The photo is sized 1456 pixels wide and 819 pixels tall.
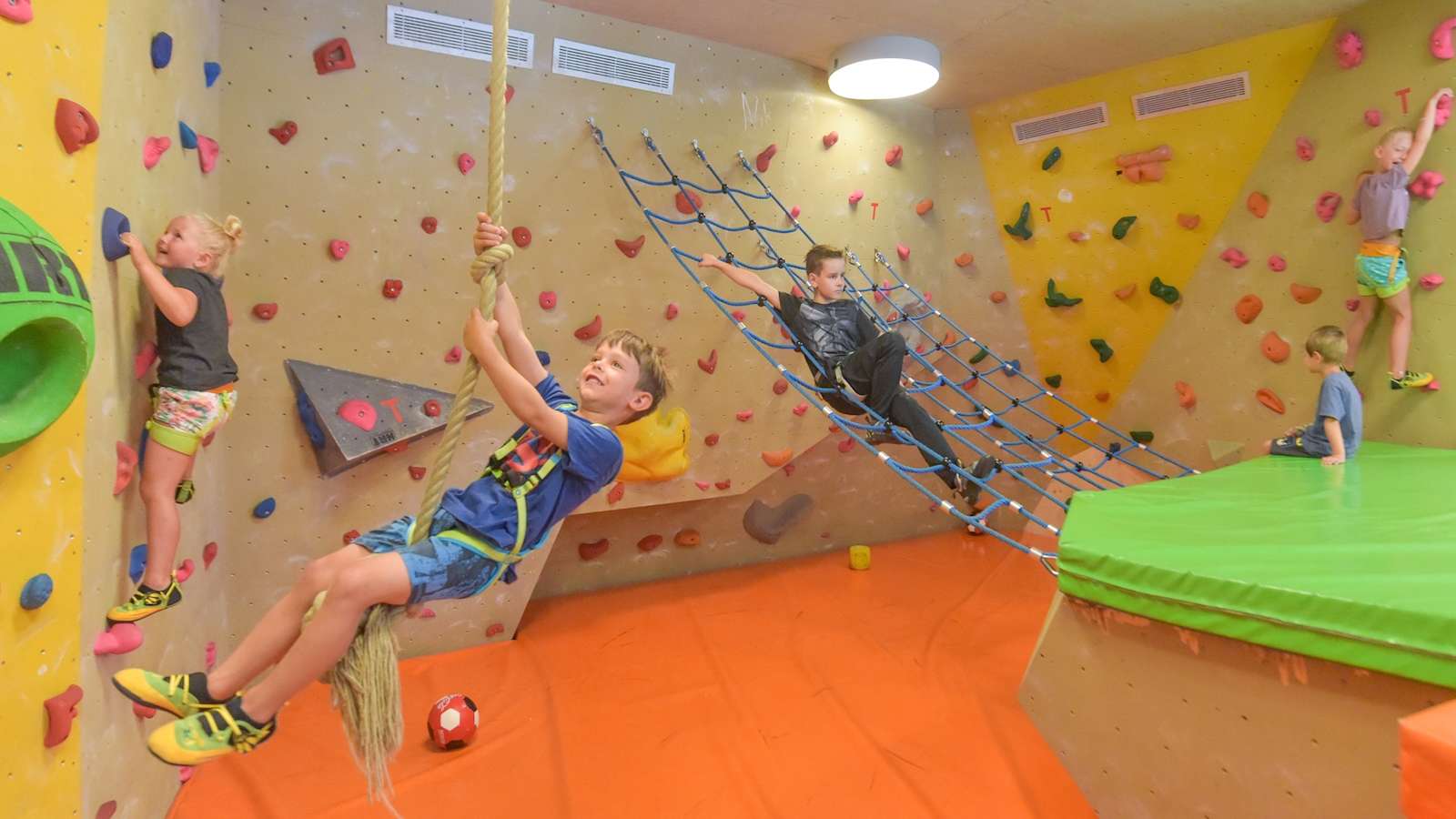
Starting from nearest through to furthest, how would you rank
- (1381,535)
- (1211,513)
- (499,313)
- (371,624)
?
(371,624) → (499,313) → (1381,535) → (1211,513)

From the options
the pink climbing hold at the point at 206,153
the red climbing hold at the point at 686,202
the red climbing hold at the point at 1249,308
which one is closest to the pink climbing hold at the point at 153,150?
the pink climbing hold at the point at 206,153

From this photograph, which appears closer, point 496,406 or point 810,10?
point 496,406

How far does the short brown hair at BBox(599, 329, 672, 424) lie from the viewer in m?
1.69

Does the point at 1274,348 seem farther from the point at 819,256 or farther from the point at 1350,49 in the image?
the point at 819,256

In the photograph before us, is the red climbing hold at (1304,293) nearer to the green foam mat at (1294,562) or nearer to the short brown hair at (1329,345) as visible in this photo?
the short brown hair at (1329,345)

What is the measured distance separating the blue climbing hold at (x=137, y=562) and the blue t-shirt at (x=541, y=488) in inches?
31.9

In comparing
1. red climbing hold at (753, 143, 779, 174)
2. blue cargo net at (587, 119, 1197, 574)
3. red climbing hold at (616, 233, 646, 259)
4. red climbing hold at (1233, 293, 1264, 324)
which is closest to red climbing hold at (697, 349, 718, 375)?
blue cargo net at (587, 119, 1197, 574)

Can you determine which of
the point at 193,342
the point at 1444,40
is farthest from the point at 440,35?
the point at 1444,40

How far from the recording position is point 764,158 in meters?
3.53

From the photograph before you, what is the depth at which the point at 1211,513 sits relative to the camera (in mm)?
2113

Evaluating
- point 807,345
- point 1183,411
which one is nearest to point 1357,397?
point 1183,411

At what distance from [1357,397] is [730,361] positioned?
2.47 m

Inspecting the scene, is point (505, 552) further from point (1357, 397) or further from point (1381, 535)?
point (1357, 397)

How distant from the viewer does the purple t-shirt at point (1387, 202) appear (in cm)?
296
